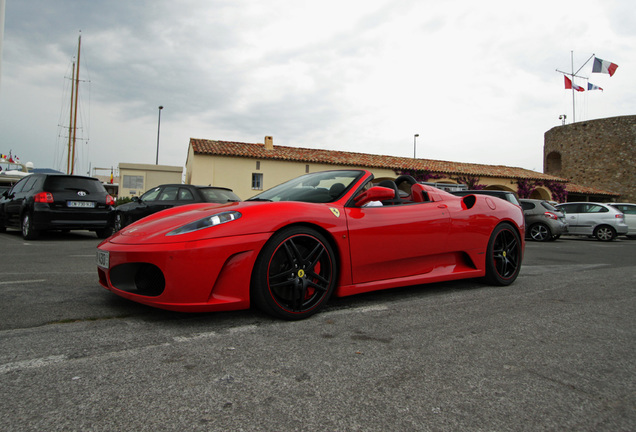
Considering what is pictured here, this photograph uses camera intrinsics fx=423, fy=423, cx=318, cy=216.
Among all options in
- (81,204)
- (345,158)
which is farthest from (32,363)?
(345,158)

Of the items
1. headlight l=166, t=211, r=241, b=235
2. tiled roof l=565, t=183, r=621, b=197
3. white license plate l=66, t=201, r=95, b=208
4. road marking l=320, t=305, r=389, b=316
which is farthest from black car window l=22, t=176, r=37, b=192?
tiled roof l=565, t=183, r=621, b=197

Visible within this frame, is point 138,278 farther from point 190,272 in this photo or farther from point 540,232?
point 540,232

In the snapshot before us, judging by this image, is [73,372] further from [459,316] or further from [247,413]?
[459,316]

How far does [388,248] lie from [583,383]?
157 centimetres

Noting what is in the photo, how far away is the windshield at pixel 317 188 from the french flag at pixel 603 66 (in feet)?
129

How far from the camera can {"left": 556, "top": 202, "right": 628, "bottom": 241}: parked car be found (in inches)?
583

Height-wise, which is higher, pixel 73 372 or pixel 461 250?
pixel 461 250

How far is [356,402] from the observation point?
161 centimetres

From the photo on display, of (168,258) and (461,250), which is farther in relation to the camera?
(461,250)

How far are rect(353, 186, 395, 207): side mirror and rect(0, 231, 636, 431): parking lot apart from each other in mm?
785

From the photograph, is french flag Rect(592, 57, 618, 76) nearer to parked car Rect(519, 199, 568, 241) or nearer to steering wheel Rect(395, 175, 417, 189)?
parked car Rect(519, 199, 568, 241)

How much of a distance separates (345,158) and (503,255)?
87.8 ft

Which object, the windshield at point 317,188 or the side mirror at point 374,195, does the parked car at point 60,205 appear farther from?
the side mirror at point 374,195

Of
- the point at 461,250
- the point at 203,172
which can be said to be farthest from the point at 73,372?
the point at 203,172
